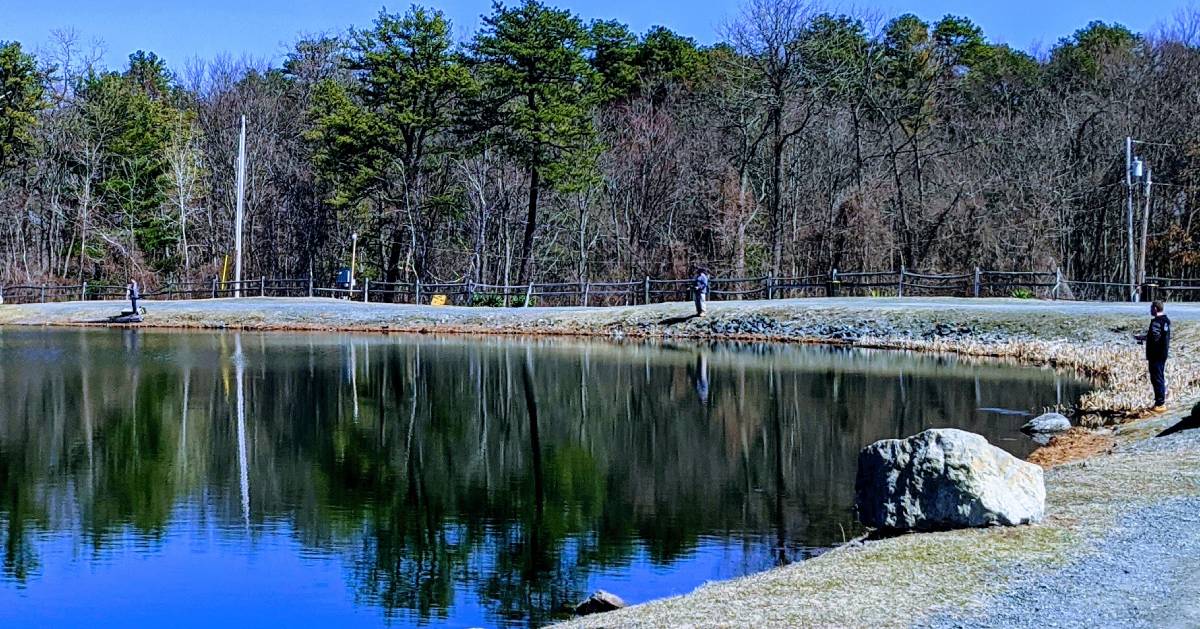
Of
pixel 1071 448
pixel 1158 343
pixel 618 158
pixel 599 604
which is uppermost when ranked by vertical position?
pixel 618 158

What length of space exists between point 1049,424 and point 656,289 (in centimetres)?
3746

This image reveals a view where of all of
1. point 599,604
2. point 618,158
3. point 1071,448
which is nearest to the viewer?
point 599,604

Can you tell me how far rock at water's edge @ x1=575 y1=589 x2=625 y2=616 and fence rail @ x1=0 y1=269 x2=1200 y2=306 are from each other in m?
39.3

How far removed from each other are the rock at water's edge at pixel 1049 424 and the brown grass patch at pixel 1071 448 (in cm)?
36

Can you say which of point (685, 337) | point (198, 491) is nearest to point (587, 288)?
point (685, 337)

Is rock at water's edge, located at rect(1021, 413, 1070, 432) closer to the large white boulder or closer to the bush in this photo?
the large white boulder

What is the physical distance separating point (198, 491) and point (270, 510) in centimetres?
175

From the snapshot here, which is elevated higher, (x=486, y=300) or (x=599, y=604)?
(x=486, y=300)

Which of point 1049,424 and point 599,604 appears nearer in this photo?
point 599,604

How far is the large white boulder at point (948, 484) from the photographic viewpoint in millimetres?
11648

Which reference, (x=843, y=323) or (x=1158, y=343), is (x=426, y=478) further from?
(x=843, y=323)

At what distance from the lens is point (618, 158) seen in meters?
68.1

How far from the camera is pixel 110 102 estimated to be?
7188 cm

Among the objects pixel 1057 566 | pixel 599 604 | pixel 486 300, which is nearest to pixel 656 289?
pixel 486 300
